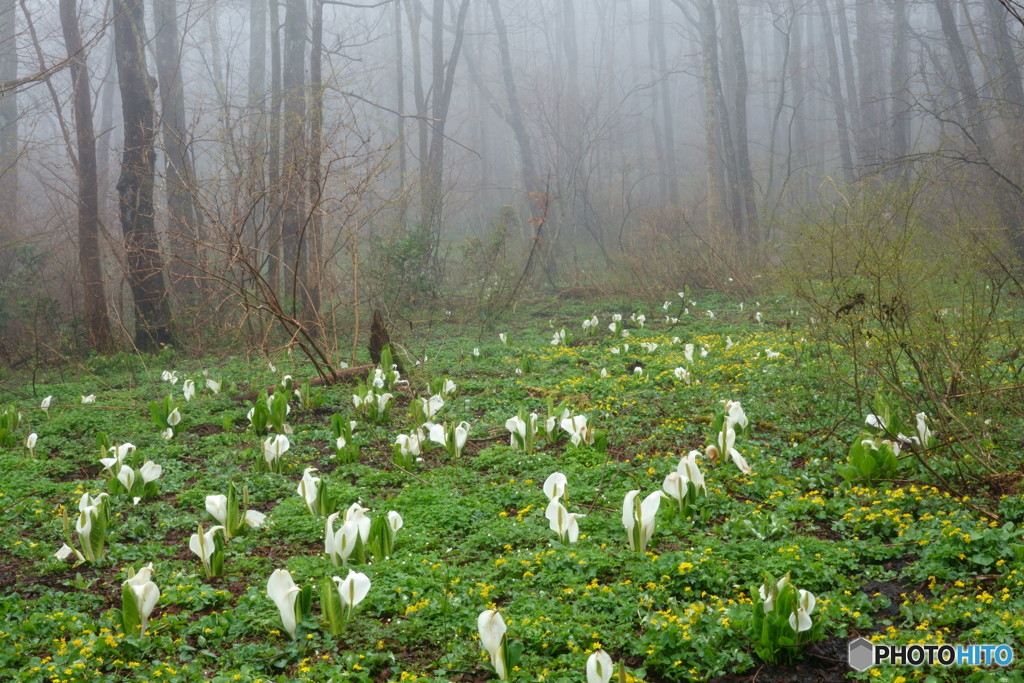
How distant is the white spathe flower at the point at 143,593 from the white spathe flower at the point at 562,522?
166 cm

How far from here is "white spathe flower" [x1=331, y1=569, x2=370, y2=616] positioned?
2.96m

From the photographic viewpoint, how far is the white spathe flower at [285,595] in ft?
9.48

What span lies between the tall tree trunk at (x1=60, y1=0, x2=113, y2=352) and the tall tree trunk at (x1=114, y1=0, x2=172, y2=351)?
0.42 m

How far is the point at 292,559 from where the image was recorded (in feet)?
11.9

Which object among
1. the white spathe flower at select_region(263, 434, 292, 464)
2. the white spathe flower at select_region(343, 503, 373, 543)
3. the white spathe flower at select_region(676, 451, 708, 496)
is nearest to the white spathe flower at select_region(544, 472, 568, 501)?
the white spathe flower at select_region(676, 451, 708, 496)

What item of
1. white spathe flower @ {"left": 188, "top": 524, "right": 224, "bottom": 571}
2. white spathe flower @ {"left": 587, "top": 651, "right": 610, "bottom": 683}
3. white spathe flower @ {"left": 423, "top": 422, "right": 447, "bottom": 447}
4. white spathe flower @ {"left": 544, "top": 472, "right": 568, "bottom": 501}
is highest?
white spathe flower @ {"left": 423, "top": 422, "right": 447, "bottom": 447}

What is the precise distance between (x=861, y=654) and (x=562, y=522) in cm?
139

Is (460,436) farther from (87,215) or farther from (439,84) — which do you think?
(439,84)

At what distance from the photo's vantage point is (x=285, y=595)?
9.46 ft

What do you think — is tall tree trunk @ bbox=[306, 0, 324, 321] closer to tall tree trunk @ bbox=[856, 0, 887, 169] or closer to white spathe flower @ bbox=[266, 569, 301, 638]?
white spathe flower @ bbox=[266, 569, 301, 638]

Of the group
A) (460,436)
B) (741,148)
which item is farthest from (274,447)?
(741,148)

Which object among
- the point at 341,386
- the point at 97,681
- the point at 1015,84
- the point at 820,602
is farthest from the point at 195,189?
the point at 1015,84

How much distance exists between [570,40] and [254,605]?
31.9 meters

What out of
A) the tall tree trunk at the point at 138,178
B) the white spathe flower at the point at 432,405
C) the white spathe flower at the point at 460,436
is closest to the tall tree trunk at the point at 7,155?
the tall tree trunk at the point at 138,178
